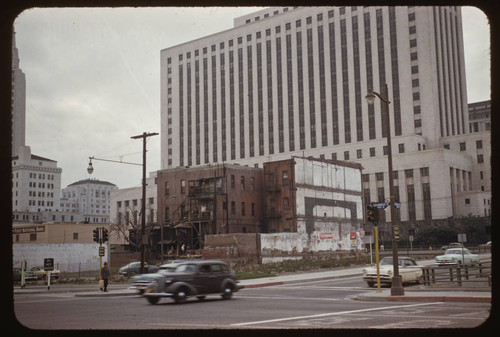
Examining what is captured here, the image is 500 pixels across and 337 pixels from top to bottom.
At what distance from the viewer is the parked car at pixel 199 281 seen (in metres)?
9.28

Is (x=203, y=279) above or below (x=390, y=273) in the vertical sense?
above

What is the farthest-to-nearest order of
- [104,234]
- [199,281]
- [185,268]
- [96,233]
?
[104,234]
[96,233]
[199,281]
[185,268]

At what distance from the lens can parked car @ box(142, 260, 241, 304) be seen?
30.5 ft

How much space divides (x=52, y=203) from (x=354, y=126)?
86501 mm

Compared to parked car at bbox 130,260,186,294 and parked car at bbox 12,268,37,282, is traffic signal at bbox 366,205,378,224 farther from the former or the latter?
parked car at bbox 12,268,37,282

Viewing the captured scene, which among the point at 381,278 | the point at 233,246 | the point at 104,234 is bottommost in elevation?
the point at 381,278

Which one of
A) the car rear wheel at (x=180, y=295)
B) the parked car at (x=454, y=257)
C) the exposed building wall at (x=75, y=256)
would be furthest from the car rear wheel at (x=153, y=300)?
the parked car at (x=454, y=257)

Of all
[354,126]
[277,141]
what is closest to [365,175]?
[354,126]

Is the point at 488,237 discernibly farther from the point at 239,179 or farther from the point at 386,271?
the point at 386,271

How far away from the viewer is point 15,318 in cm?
375

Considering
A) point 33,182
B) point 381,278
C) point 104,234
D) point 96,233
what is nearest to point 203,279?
point 33,182

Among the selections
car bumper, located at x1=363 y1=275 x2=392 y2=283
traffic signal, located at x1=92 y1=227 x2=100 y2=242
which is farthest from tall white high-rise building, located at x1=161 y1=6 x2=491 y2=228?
car bumper, located at x1=363 y1=275 x2=392 y2=283

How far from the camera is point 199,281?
9828 millimetres

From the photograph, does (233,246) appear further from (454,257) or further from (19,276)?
(454,257)
